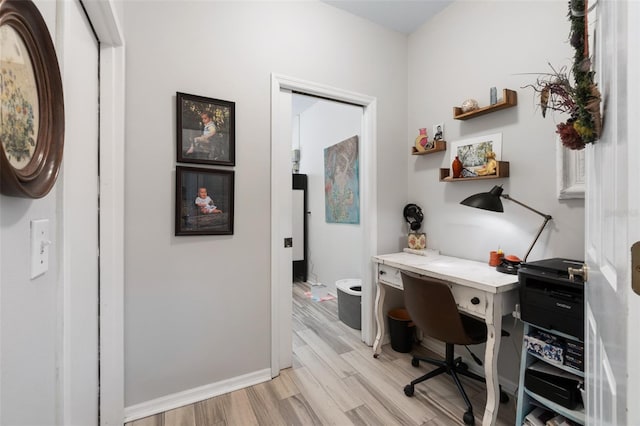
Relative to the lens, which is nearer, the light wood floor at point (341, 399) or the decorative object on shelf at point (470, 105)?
the light wood floor at point (341, 399)

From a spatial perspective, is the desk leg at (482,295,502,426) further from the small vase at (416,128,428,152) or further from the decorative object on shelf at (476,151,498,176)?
the small vase at (416,128,428,152)

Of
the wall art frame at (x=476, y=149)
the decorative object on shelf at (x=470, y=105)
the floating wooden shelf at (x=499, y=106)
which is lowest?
the wall art frame at (x=476, y=149)

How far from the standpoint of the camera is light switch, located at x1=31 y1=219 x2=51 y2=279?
0.65 meters

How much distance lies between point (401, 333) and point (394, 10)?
2.62 meters

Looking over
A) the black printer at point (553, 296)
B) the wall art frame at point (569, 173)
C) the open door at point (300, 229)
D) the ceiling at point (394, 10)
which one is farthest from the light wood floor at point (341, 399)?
the ceiling at point (394, 10)

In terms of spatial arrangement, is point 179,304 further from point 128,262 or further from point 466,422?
point 466,422

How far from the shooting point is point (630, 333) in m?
0.48

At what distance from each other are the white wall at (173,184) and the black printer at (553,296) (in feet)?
4.90

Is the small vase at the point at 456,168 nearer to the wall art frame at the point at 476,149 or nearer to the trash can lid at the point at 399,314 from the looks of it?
the wall art frame at the point at 476,149

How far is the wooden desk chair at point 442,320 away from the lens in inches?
62.5

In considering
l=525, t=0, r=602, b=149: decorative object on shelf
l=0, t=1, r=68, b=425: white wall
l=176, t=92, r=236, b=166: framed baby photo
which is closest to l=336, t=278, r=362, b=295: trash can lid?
l=176, t=92, r=236, b=166: framed baby photo

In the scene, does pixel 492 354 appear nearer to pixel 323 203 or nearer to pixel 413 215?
pixel 413 215

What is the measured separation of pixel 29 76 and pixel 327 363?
2195mm

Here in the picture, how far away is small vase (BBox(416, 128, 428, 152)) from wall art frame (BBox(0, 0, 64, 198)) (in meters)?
2.24
